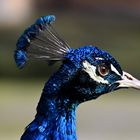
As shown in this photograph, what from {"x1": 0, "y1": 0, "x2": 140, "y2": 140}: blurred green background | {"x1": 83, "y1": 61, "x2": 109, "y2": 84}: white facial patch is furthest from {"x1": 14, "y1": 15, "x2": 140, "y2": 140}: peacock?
{"x1": 0, "y1": 0, "x2": 140, "y2": 140}: blurred green background

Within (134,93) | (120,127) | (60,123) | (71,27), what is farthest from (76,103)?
(71,27)

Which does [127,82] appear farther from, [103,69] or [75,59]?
[75,59]

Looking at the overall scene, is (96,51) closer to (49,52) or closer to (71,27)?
(49,52)

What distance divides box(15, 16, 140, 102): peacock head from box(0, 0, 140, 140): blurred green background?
142 inches

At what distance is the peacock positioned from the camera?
2994 mm

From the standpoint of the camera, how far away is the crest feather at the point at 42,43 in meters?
3.02

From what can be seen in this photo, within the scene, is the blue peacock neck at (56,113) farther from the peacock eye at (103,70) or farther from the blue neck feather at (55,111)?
the peacock eye at (103,70)

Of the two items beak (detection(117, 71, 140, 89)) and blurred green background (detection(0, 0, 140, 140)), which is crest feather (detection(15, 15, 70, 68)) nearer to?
beak (detection(117, 71, 140, 89))

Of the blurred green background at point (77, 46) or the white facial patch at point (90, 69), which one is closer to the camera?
the white facial patch at point (90, 69)

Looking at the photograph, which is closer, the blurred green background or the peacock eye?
the peacock eye

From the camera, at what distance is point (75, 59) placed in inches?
118

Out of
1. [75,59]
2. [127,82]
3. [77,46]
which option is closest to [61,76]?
[75,59]

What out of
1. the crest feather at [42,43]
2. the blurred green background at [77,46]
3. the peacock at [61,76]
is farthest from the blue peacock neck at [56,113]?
the blurred green background at [77,46]

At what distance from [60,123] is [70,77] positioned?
174 mm
